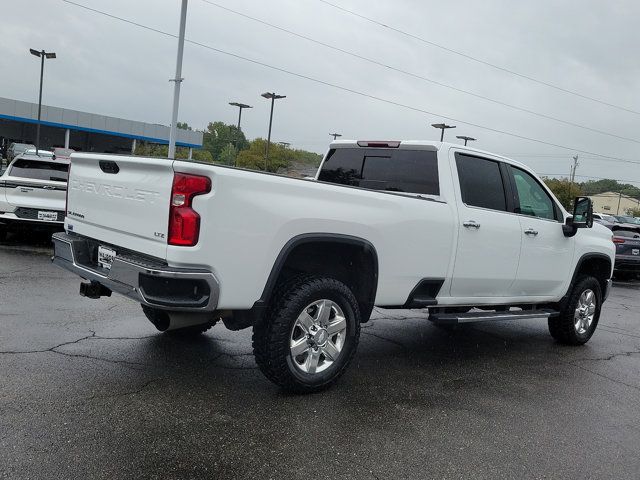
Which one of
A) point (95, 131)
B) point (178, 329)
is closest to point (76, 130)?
point (95, 131)

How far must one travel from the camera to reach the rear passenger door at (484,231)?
5.17 metres

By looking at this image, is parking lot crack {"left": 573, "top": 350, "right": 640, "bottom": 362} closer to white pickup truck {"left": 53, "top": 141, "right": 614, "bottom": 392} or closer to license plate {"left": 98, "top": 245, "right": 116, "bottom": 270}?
white pickup truck {"left": 53, "top": 141, "right": 614, "bottom": 392}

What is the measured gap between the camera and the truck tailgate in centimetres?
364

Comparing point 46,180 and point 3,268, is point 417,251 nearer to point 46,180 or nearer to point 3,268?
point 3,268

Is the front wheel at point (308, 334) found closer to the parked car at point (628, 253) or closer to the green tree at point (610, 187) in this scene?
the parked car at point (628, 253)

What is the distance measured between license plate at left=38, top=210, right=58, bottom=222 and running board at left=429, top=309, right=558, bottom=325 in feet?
23.8

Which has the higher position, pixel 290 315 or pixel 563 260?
pixel 563 260

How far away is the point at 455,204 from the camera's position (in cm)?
510

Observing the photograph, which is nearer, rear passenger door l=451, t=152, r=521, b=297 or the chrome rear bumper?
the chrome rear bumper

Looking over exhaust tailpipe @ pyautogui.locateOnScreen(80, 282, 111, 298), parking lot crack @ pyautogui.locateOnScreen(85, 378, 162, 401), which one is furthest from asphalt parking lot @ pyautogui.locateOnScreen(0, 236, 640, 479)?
exhaust tailpipe @ pyautogui.locateOnScreen(80, 282, 111, 298)

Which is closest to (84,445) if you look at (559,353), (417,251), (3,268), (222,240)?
(222,240)

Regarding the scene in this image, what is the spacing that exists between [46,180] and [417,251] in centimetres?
771

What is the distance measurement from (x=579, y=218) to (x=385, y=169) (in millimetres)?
2323

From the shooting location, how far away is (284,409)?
397cm
